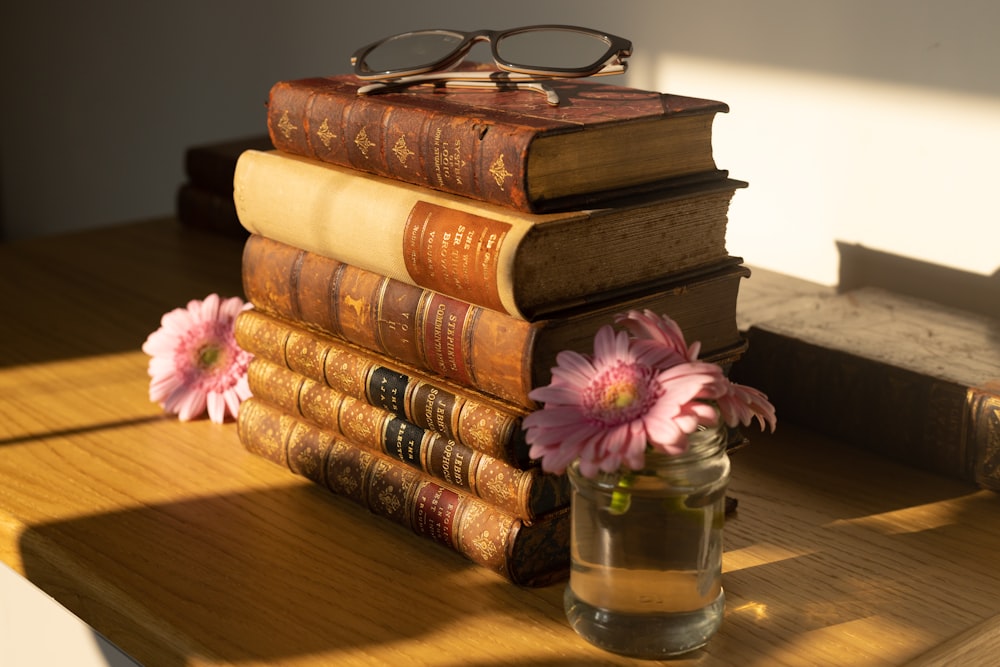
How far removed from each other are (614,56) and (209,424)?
55cm

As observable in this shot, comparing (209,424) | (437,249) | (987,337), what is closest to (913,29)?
(987,337)

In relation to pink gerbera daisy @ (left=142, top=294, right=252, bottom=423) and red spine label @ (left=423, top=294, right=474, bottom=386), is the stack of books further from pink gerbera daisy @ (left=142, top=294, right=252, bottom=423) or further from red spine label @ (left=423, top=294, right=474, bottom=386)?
pink gerbera daisy @ (left=142, top=294, right=252, bottom=423)

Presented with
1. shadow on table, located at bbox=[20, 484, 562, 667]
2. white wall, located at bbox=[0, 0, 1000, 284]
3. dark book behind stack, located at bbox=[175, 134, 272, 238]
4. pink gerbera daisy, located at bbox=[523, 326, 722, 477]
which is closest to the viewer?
pink gerbera daisy, located at bbox=[523, 326, 722, 477]

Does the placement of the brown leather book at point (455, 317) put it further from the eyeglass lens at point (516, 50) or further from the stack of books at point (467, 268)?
the eyeglass lens at point (516, 50)

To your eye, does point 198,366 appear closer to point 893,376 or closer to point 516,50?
point 516,50

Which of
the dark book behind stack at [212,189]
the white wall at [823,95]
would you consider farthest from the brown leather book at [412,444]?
the dark book behind stack at [212,189]

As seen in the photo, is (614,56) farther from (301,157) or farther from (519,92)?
(301,157)

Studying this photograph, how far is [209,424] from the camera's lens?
1.18 metres

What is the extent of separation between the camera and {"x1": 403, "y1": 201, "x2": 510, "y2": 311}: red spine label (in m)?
0.80

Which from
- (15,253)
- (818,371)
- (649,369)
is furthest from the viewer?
(15,253)

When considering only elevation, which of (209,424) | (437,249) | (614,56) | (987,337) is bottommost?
(209,424)

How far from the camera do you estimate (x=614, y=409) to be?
71 cm

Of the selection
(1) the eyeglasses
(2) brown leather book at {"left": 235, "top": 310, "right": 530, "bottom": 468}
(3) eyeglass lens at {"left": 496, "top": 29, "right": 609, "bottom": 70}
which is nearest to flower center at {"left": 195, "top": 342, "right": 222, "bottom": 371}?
(2) brown leather book at {"left": 235, "top": 310, "right": 530, "bottom": 468}

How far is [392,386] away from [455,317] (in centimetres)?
10
